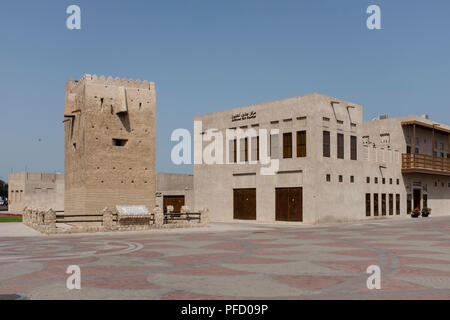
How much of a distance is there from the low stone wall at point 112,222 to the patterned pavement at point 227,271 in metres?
7.05

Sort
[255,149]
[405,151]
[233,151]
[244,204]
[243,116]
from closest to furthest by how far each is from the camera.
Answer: [255,149] < [244,204] < [243,116] < [233,151] < [405,151]

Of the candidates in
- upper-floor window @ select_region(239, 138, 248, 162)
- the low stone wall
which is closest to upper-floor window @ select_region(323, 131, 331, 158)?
upper-floor window @ select_region(239, 138, 248, 162)

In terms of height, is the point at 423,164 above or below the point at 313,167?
above

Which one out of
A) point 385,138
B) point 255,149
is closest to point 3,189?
point 255,149

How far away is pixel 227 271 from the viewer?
1162 centimetres

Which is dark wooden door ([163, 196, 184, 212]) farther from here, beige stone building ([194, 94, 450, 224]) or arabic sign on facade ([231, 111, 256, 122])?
arabic sign on facade ([231, 111, 256, 122])

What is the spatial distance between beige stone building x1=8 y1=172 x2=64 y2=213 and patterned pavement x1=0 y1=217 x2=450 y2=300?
47493 millimetres

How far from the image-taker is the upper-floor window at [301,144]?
124 ft

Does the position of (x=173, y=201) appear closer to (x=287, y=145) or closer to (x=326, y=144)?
(x=287, y=145)

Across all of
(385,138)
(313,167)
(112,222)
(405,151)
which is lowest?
(112,222)

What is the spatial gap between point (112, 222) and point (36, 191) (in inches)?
1581

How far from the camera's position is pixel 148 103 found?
3253cm
